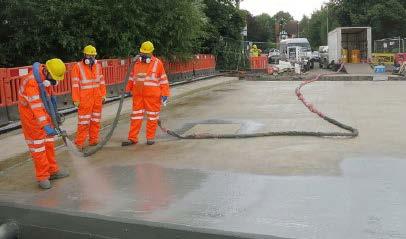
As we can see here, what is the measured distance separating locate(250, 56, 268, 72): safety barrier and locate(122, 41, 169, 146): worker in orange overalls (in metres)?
25.6

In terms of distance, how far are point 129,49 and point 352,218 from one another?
1521cm

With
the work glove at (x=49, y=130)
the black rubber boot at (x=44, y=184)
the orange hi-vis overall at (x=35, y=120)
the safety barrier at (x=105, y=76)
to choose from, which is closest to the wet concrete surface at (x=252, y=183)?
the black rubber boot at (x=44, y=184)

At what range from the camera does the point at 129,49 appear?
753 inches

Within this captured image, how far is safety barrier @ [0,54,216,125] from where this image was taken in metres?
11.3

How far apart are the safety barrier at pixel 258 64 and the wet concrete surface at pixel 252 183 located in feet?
77.8

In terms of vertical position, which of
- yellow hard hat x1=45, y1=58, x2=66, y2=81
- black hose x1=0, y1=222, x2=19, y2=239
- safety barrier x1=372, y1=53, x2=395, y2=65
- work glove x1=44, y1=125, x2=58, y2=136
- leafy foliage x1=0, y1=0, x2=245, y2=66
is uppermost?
leafy foliage x1=0, y1=0, x2=245, y2=66

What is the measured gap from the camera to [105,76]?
659 inches

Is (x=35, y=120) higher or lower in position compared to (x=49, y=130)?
higher

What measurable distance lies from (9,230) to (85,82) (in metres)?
3.81

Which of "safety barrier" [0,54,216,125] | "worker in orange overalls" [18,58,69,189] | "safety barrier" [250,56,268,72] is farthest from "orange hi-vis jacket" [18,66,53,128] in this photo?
"safety barrier" [250,56,268,72]

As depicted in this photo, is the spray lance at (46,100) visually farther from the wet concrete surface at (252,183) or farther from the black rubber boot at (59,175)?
the wet concrete surface at (252,183)

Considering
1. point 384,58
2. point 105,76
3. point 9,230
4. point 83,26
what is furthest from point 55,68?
point 384,58

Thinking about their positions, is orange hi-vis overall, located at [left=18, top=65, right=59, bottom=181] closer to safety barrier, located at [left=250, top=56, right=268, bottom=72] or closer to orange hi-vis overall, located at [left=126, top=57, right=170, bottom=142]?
orange hi-vis overall, located at [left=126, top=57, right=170, bottom=142]

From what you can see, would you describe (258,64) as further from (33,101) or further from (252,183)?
(33,101)
